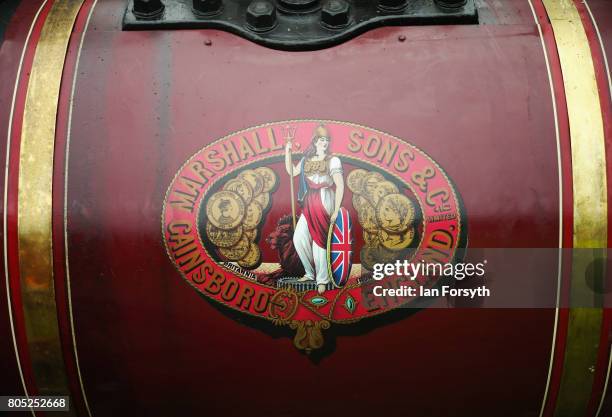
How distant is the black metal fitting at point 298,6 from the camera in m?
3.08

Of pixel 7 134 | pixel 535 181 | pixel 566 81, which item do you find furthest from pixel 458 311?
pixel 7 134

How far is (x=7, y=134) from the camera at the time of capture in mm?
2930

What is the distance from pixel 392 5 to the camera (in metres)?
3.08

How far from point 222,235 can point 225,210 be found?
0.27 ft

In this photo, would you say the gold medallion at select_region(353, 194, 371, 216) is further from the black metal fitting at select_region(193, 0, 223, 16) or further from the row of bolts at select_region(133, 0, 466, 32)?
the black metal fitting at select_region(193, 0, 223, 16)

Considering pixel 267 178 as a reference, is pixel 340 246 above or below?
below

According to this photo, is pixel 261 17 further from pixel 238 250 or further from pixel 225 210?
pixel 238 250

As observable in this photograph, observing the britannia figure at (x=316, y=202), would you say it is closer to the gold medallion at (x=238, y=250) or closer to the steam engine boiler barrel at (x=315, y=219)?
the steam engine boiler barrel at (x=315, y=219)

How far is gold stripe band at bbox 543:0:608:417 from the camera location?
283cm

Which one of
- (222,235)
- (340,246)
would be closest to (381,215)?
(340,246)

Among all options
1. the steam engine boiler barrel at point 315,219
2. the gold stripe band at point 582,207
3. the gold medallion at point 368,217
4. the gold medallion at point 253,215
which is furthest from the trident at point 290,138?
the gold stripe band at point 582,207

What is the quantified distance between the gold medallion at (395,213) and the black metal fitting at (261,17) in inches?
29.9

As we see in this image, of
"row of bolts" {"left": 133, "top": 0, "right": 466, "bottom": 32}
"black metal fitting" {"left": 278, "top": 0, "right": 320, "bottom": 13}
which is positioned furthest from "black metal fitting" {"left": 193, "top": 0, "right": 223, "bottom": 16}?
"black metal fitting" {"left": 278, "top": 0, "right": 320, "bottom": 13}

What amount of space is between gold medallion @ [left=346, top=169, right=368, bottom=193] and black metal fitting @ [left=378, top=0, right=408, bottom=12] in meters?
0.64
